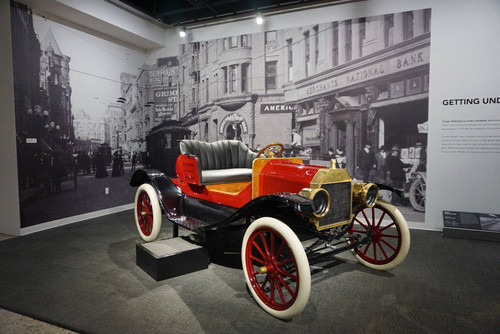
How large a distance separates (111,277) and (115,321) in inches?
31.2

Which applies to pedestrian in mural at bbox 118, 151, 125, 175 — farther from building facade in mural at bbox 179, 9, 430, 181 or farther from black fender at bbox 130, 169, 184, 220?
black fender at bbox 130, 169, 184, 220

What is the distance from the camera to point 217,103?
591 cm

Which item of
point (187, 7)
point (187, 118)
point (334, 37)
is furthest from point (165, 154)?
point (334, 37)

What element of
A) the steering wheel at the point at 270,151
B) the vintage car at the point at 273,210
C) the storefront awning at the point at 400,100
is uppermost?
the storefront awning at the point at 400,100

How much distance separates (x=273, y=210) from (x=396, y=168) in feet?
8.99

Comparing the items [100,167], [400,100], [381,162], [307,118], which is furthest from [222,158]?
[400,100]

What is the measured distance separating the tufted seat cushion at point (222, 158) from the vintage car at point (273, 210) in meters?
0.01

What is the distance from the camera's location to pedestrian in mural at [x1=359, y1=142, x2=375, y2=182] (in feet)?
15.8

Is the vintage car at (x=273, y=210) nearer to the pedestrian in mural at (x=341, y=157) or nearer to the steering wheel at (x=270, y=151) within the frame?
the steering wheel at (x=270, y=151)

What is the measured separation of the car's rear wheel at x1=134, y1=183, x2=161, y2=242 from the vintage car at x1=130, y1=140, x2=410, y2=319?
11mm

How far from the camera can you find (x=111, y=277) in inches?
114

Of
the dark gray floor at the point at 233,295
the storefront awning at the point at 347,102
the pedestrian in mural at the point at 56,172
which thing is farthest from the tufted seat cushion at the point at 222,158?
the pedestrian in mural at the point at 56,172

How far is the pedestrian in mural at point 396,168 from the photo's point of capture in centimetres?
467

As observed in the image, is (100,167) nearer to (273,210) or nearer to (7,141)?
(7,141)
